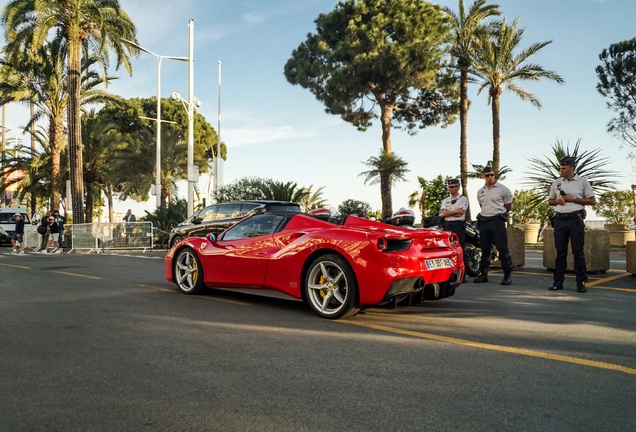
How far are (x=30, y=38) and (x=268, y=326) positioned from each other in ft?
82.2

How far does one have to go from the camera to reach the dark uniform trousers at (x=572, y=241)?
319 inches

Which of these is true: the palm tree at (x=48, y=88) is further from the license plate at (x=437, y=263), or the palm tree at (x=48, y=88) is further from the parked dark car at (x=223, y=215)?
the license plate at (x=437, y=263)

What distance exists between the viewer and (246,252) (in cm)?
697

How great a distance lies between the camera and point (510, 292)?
26.7 ft

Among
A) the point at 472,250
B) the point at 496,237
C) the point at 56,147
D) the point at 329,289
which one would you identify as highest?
the point at 56,147

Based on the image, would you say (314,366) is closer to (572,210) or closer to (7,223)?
(572,210)

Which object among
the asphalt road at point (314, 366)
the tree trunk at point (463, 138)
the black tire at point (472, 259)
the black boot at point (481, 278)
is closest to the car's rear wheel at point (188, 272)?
the asphalt road at point (314, 366)

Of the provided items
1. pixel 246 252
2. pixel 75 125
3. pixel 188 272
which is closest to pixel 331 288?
→ pixel 246 252

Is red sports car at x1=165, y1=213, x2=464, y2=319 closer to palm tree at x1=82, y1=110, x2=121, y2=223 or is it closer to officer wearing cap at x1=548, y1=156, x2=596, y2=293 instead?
officer wearing cap at x1=548, y1=156, x2=596, y2=293

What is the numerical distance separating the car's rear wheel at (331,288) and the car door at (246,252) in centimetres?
69

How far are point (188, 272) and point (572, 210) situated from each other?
554cm

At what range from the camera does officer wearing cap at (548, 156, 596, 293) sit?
8086 mm

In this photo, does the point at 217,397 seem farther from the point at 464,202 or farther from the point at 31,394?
the point at 464,202

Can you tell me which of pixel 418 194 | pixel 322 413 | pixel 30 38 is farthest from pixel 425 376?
pixel 418 194
